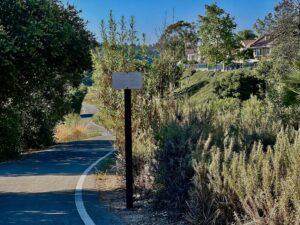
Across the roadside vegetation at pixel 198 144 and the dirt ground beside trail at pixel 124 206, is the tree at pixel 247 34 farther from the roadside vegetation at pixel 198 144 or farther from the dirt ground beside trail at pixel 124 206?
the dirt ground beside trail at pixel 124 206

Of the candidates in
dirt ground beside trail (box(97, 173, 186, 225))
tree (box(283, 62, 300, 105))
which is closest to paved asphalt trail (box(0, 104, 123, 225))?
dirt ground beside trail (box(97, 173, 186, 225))

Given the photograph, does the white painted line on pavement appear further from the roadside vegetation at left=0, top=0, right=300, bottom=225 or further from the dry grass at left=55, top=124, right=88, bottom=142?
the dry grass at left=55, top=124, right=88, bottom=142

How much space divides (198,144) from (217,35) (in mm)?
65820

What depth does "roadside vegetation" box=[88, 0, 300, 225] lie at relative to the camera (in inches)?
257

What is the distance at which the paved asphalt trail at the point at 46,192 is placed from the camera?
940 centimetres

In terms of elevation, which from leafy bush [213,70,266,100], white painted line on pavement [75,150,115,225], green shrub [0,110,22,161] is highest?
leafy bush [213,70,266,100]

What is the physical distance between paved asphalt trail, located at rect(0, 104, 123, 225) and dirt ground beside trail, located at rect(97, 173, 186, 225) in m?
0.21

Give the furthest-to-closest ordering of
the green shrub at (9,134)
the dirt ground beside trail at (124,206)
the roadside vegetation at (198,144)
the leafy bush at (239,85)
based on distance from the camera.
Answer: the leafy bush at (239,85) < the green shrub at (9,134) < the dirt ground beside trail at (124,206) < the roadside vegetation at (198,144)

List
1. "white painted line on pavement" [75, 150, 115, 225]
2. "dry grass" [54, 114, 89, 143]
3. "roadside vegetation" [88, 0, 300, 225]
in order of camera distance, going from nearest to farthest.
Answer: "roadside vegetation" [88, 0, 300, 225] → "white painted line on pavement" [75, 150, 115, 225] → "dry grass" [54, 114, 89, 143]

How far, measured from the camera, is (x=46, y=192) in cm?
1254

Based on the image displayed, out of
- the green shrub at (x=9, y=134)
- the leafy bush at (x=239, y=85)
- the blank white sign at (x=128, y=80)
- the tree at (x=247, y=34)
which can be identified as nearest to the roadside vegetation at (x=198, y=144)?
the blank white sign at (x=128, y=80)

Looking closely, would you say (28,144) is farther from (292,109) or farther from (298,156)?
(298,156)

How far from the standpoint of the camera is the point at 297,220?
18.6 feet

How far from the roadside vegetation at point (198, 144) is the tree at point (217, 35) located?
56911 millimetres
